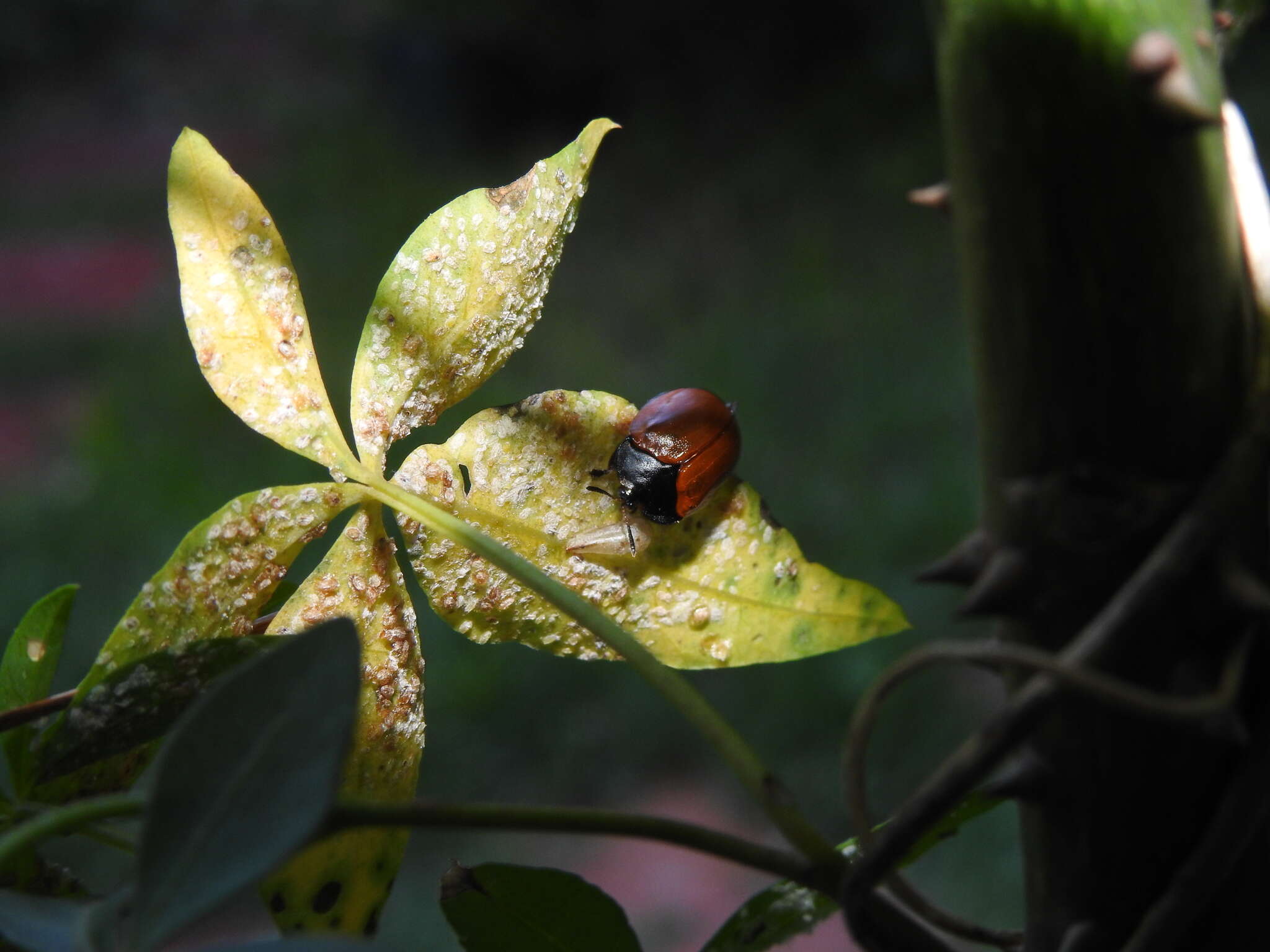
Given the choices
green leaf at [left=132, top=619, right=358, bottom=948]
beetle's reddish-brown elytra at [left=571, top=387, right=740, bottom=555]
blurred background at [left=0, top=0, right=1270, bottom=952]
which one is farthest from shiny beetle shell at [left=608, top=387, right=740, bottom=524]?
blurred background at [left=0, top=0, right=1270, bottom=952]

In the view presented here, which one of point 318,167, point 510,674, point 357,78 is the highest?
point 357,78

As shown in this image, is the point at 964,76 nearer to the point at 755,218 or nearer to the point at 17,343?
the point at 755,218

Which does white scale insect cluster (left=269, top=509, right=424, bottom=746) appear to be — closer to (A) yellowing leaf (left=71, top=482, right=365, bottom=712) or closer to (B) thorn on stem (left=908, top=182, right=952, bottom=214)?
(A) yellowing leaf (left=71, top=482, right=365, bottom=712)

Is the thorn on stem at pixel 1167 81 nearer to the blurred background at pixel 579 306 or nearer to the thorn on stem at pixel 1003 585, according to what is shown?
the thorn on stem at pixel 1003 585

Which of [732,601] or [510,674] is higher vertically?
[732,601]

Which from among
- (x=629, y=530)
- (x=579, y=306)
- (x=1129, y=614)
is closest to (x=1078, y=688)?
(x=1129, y=614)

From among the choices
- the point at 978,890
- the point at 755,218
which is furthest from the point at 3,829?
the point at 755,218

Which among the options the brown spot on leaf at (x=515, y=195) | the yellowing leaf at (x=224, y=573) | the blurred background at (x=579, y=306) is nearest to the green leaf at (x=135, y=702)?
the yellowing leaf at (x=224, y=573)
